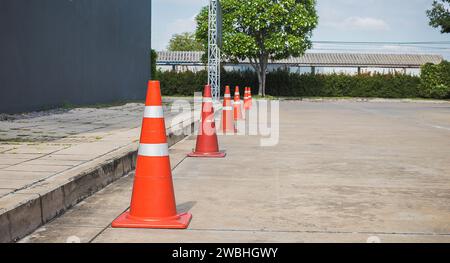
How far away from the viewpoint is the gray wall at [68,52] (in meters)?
14.1

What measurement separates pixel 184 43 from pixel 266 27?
71.6 metres

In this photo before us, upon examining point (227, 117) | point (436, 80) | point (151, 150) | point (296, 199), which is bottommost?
point (296, 199)

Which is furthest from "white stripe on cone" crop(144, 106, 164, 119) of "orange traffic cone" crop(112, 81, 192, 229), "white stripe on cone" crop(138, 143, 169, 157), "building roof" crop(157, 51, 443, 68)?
"building roof" crop(157, 51, 443, 68)

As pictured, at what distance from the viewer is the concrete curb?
4230mm

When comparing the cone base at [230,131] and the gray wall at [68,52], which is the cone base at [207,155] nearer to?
the cone base at [230,131]

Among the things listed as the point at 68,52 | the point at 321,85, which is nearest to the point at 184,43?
the point at 321,85

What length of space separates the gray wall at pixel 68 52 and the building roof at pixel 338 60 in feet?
163

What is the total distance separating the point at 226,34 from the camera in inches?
1721

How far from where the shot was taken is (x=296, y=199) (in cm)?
580

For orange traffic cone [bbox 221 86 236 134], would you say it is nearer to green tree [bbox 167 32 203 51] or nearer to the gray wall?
the gray wall

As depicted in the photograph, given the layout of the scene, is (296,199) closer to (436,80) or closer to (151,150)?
(151,150)
